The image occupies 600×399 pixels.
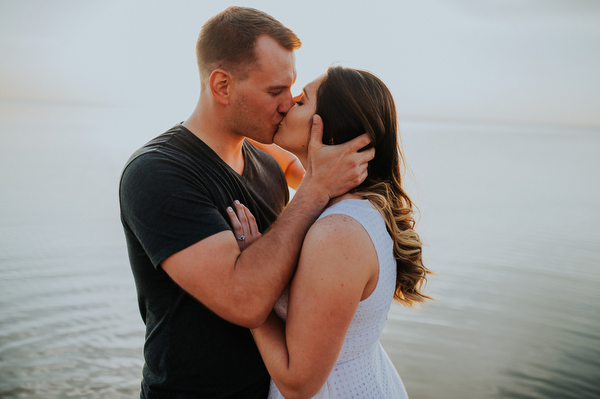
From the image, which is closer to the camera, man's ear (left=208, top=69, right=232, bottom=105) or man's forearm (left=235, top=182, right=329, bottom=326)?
man's forearm (left=235, top=182, right=329, bottom=326)

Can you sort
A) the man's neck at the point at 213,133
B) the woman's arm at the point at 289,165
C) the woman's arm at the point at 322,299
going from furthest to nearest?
1. the woman's arm at the point at 289,165
2. the man's neck at the point at 213,133
3. the woman's arm at the point at 322,299

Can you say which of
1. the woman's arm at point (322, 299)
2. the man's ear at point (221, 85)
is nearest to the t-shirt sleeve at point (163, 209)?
the woman's arm at point (322, 299)

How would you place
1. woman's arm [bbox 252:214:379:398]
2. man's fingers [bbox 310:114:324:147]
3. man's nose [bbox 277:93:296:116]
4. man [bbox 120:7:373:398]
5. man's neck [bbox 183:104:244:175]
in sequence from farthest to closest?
man's nose [bbox 277:93:296:116] < man's neck [bbox 183:104:244:175] < man's fingers [bbox 310:114:324:147] < man [bbox 120:7:373:398] < woman's arm [bbox 252:214:379:398]

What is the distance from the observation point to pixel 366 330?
166 centimetres

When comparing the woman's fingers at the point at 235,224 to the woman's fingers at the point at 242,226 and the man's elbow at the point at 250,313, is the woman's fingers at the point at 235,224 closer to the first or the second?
the woman's fingers at the point at 242,226

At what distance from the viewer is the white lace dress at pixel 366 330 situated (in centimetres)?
155

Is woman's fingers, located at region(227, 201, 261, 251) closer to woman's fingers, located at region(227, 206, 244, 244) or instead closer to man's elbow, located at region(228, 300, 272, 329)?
woman's fingers, located at region(227, 206, 244, 244)

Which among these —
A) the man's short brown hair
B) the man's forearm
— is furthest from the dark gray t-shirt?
the man's short brown hair

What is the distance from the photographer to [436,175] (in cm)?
1585

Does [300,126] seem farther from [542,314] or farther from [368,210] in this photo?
[542,314]

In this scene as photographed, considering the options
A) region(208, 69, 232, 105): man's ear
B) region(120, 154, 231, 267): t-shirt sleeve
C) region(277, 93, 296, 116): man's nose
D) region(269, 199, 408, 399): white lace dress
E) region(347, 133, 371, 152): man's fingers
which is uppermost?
region(208, 69, 232, 105): man's ear

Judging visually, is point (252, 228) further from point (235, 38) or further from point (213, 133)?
point (235, 38)

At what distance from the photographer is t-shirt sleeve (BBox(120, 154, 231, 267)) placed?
1.51 meters

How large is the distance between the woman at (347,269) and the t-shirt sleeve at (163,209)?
0.80 ft
